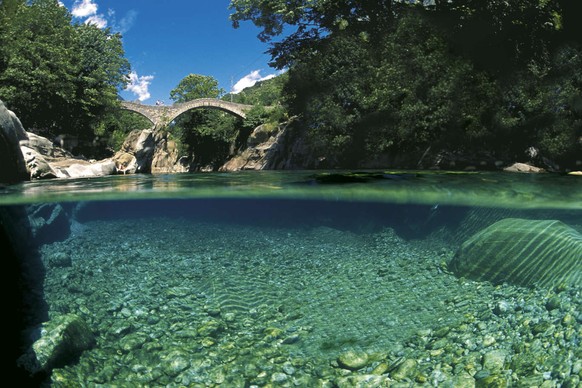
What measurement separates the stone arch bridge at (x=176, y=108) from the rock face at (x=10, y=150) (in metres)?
32.8

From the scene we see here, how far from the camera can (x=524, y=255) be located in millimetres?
5902

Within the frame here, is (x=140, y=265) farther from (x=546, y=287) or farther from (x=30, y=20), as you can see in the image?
(x=30, y=20)

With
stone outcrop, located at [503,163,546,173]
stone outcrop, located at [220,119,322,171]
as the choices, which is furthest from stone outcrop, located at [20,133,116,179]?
stone outcrop, located at [503,163,546,173]

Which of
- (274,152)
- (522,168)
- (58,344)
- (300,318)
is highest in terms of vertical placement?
(274,152)

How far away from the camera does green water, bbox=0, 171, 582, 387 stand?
414 centimetres

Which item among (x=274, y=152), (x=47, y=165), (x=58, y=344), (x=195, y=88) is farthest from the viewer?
(x=195, y=88)

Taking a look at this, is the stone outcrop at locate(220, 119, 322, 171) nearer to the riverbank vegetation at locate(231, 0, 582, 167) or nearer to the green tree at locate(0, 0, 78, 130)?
the riverbank vegetation at locate(231, 0, 582, 167)

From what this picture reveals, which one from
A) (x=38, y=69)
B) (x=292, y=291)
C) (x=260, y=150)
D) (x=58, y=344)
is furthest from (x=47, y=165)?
(x=260, y=150)

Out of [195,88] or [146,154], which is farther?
[195,88]

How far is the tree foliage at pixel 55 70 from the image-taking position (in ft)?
99.1

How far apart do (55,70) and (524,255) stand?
3262 cm

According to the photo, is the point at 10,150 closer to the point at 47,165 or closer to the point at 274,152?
the point at 47,165

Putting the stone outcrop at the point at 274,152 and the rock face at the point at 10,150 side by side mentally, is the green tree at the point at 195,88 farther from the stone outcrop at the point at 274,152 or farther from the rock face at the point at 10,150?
the rock face at the point at 10,150

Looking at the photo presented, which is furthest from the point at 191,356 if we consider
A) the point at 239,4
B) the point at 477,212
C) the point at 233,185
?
the point at 239,4
